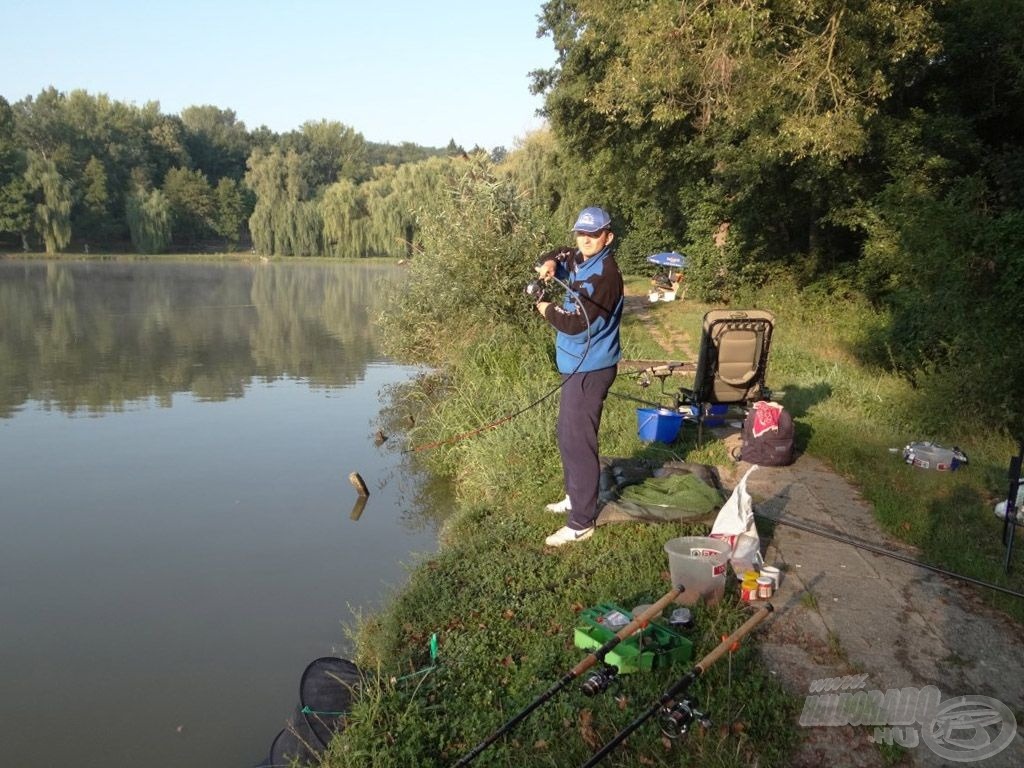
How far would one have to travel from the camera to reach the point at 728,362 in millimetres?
7027

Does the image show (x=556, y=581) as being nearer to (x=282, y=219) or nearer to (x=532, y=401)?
(x=532, y=401)

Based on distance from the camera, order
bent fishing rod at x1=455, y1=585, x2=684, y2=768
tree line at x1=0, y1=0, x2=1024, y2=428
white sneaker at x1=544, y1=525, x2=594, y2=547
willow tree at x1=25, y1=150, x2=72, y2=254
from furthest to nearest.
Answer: willow tree at x1=25, y1=150, x2=72, y2=254 < tree line at x1=0, y1=0, x2=1024, y2=428 < white sneaker at x1=544, y1=525, x2=594, y2=547 < bent fishing rod at x1=455, y1=585, x2=684, y2=768

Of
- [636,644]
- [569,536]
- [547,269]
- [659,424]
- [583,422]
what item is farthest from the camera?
[659,424]

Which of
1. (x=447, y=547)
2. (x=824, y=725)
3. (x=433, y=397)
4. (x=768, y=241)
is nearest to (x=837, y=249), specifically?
(x=768, y=241)

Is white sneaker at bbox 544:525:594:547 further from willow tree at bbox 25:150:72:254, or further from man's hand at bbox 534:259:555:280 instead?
willow tree at bbox 25:150:72:254

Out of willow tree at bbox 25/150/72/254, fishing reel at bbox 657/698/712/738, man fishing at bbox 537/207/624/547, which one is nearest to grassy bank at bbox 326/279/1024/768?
fishing reel at bbox 657/698/712/738

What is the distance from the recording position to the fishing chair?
6.92 metres

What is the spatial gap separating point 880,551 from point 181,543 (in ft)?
19.5

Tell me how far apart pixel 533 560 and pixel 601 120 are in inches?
607

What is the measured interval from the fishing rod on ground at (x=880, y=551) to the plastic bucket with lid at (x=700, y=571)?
41.8 inches

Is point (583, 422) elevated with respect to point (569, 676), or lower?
elevated

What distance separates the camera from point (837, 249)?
62.1 feet

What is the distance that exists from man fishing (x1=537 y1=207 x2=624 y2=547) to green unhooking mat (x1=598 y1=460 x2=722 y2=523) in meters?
0.34

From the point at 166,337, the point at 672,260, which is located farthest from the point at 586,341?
the point at 166,337
